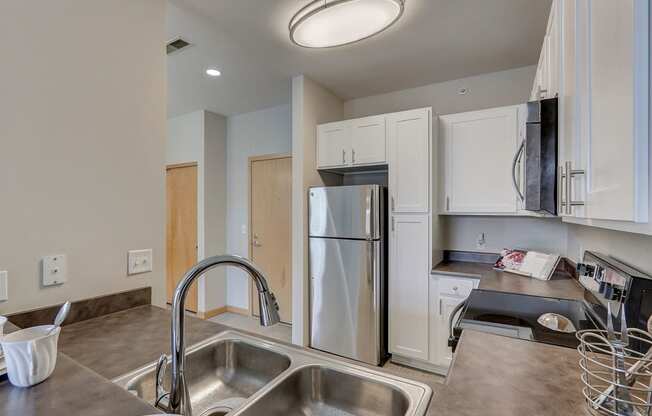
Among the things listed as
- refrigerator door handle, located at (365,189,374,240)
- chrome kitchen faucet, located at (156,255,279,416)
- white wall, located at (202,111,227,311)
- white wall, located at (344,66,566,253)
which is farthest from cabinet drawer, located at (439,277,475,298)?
white wall, located at (202,111,227,311)

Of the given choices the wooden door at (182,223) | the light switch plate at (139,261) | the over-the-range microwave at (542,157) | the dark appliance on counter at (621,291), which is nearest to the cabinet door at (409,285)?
the dark appliance on counter at (621,291)

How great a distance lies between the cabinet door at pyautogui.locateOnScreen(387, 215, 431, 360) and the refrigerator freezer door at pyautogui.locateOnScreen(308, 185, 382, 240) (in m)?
0.21

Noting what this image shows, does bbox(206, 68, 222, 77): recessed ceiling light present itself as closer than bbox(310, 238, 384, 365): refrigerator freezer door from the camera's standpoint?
No

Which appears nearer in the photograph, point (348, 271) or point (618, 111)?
point (618, 111)

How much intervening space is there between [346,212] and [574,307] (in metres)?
1.58

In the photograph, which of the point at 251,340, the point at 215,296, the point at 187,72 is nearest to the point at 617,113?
the point at 251,340

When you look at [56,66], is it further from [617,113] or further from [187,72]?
[617,113]

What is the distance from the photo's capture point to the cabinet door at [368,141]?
2.70m

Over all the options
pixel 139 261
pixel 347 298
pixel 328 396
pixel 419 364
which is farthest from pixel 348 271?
pixel 328 396

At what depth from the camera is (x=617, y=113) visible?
0.67m

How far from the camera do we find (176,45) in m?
2.31

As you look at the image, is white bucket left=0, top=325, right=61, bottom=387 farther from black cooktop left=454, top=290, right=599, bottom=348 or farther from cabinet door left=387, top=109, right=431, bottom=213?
cabinet door left=387, top=109, right=431, bottom=213

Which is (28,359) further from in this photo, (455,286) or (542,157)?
(455,286)

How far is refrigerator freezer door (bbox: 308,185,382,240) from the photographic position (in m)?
2.54
